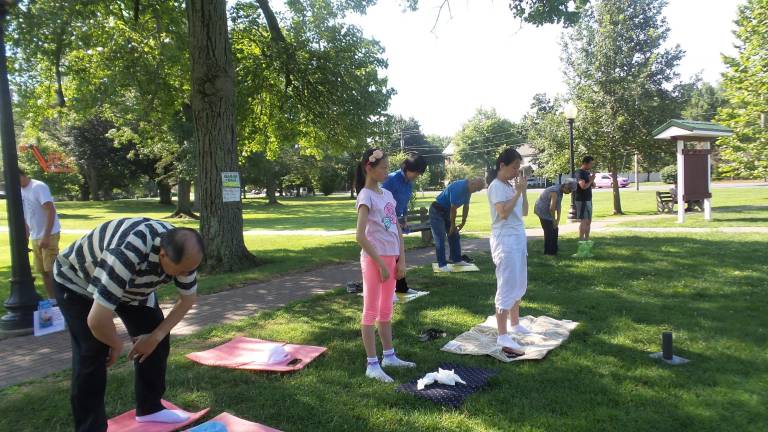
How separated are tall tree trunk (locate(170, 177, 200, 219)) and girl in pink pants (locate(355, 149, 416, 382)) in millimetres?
25280

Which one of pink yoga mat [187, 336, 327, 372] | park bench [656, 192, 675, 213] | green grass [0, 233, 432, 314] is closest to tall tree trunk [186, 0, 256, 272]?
green grass [0, 233, 432, 314]

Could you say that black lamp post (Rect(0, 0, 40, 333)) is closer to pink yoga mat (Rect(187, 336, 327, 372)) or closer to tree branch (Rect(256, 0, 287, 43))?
pink yoga mat (Rect(187, 336, 327, 372))

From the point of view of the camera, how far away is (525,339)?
16.2ft

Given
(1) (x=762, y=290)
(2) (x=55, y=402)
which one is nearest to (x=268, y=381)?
(2) (x=55, y=402)

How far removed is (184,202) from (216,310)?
23.8m

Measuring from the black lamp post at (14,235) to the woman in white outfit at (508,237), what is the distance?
581 centimetres

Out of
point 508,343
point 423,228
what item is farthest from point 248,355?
point 423,228

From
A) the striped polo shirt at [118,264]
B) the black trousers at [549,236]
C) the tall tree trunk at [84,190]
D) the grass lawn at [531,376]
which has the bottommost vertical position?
the grass lawn at [531,376]

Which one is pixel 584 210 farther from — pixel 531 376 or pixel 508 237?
pixel 531 376

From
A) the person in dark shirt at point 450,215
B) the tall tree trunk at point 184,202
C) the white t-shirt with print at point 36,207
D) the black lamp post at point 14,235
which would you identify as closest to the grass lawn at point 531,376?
the person in dark shirt at point 450,215

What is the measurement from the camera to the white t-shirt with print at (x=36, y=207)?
21.6 ft

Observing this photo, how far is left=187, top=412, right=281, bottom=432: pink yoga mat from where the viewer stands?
3.28m

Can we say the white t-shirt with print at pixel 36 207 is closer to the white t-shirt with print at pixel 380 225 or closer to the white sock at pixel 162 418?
the white sock at pixel 162 418

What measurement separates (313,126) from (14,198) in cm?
892
